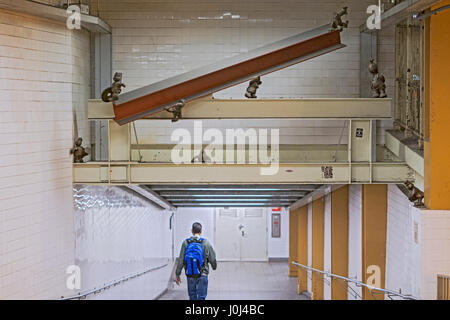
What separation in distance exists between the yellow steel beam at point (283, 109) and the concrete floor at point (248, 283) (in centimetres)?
403

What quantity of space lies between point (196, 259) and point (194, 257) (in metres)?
0.04

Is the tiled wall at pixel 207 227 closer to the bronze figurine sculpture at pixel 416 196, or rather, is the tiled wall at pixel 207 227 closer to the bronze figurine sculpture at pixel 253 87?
the bronze figurine sculpture at pixel 253 87

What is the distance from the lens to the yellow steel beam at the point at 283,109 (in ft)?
27.9

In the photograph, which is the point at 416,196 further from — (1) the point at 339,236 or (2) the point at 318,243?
(2) the point at 318,243

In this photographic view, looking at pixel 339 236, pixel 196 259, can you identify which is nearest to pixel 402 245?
pixel 339 236

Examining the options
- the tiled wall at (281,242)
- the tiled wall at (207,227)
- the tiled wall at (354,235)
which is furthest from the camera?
the tiled wall at (281,242)

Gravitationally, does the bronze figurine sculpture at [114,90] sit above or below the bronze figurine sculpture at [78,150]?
above

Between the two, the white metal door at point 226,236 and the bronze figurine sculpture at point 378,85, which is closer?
the bronze figurine sculpture at point 378,85

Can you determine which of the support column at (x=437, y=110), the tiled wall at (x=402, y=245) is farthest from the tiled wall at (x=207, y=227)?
the support column at (x=437, y=110)

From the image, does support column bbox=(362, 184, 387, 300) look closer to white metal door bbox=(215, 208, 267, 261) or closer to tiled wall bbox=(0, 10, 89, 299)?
tiled wall bbox=(0, 10, 89, 299)

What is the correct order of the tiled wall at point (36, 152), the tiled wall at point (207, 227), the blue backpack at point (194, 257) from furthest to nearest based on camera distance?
the tiled wall at point (207, 227)
the blue backpack at point (194, 257)
the tiled wall at point (36, 152)

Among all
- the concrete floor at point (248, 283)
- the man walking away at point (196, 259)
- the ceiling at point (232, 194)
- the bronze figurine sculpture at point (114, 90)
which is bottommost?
the concrete floor at point (248, 283)
